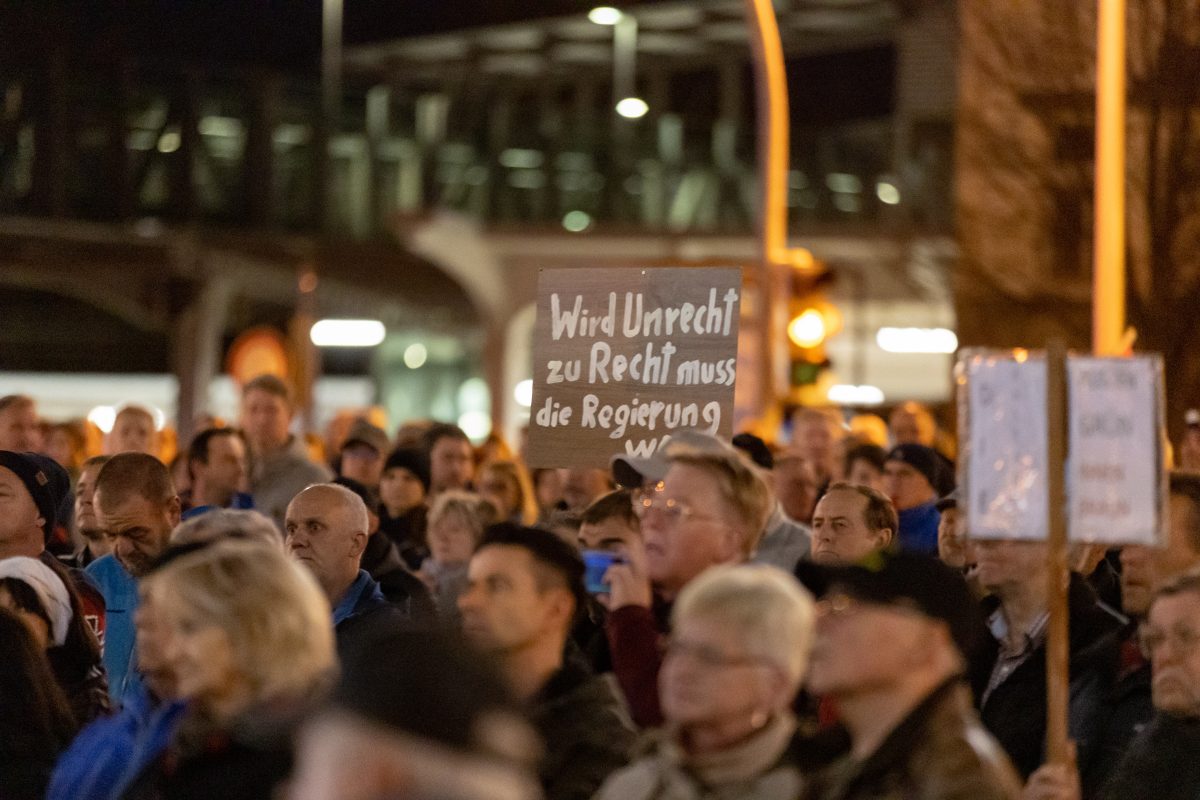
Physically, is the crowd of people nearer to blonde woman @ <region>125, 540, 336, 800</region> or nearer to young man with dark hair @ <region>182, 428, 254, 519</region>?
blonde woman @ <region>125, 540, 336, 800</region>

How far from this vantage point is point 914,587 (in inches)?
205

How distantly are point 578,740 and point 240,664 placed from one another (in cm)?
110

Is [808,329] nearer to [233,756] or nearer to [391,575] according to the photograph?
[391,575]

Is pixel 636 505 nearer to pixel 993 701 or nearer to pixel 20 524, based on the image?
pixel 993 701

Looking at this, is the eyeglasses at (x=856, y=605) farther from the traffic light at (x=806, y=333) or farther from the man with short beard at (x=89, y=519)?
the traffic light at (x=806, y=333)

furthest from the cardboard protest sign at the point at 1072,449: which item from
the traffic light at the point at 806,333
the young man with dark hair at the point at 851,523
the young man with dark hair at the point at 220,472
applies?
the traffic light at the point at 806,333

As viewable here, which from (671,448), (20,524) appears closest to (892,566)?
(671,448)

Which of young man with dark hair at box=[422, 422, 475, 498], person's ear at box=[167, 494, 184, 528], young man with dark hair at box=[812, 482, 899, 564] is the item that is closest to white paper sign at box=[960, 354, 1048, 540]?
young man with dark hair at box=[812, 482, 899, 564]

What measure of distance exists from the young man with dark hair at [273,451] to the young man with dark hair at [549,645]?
→ 6.48 m

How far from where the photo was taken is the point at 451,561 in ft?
36.0

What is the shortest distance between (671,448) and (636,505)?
0.49 meters

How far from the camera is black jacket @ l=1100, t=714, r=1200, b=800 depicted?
612 centimetres

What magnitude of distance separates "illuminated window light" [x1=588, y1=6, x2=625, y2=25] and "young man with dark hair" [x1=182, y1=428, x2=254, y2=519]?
1019 inches

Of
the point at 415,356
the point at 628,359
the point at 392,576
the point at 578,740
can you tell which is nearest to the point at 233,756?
the point at 578,740
